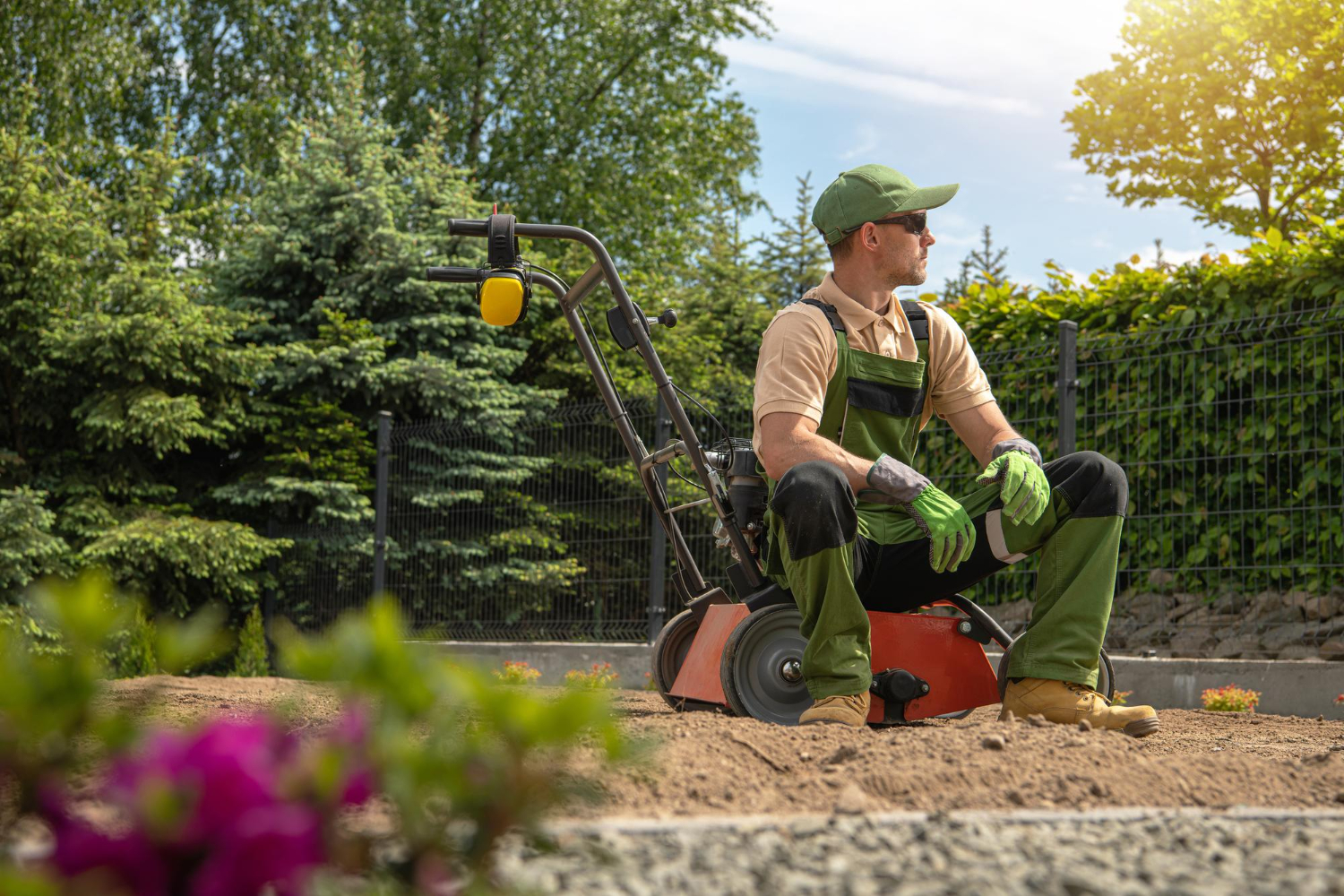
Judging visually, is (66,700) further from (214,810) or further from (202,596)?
(202,596)

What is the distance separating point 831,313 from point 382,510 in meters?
6.59

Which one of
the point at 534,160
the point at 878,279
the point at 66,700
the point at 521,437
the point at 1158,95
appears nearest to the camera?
the point at 66,700

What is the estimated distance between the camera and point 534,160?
1914 cm

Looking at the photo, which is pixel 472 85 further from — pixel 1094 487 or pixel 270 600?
pixel 1094 487

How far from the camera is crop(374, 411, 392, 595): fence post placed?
9.48 m

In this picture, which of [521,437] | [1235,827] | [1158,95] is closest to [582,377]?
[521,437]

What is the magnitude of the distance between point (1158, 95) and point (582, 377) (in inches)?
238

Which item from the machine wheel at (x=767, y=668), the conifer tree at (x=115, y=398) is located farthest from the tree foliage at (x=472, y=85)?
the machine wheel at (x=767, y=668)

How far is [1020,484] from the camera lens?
3156 mm

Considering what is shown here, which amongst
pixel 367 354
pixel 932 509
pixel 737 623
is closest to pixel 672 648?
pixel 737 623

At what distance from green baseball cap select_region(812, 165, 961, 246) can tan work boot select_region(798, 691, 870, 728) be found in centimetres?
133

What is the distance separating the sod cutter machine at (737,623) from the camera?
3412 mm

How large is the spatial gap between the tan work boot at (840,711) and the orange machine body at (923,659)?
12.3 inches

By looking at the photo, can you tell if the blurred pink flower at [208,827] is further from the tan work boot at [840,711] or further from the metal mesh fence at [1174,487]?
the metal mesh fence at [1174,487]
